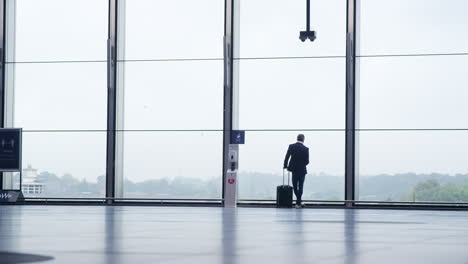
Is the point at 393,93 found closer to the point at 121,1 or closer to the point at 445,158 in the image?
the point at 445,158

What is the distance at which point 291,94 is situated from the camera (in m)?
18.8

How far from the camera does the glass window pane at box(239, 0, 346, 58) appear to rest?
18.4 metres

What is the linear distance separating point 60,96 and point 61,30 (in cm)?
161

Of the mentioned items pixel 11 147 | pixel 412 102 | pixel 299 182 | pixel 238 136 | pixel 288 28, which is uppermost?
pixel 288 28

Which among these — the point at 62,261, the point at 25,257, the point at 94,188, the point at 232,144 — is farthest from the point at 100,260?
the point at 94,188

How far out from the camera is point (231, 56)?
61.7 ft

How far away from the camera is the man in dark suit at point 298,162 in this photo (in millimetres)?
17484

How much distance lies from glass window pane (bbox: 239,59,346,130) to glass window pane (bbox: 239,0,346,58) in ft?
0.81

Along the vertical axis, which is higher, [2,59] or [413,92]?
[2,59]

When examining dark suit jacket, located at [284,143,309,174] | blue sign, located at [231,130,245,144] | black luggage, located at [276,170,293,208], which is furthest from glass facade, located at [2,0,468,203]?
dark suit jacket, located at [284,143,309,174]

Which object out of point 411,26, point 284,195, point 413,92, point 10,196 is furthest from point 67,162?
point 411,26

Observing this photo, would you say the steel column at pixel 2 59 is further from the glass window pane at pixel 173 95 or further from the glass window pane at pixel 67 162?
the glass window pane at pixel 173 95

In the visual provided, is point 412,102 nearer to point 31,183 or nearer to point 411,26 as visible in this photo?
point 411,26

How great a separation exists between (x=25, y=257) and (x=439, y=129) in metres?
14.5
